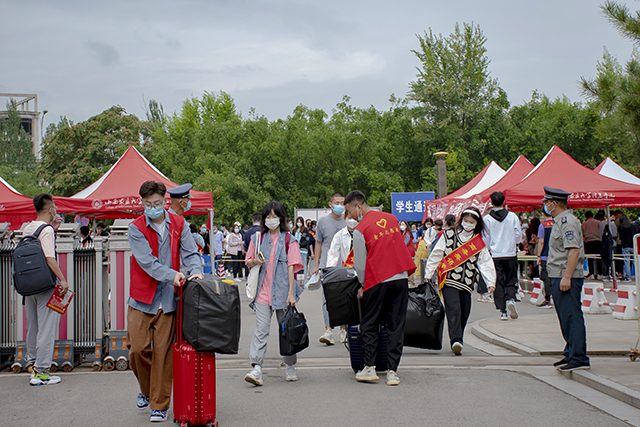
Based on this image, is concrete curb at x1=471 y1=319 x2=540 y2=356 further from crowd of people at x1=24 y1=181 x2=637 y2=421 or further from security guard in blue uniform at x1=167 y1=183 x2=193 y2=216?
security guard in blue uniform at x1=167 y1=183 x2=193 y2=216

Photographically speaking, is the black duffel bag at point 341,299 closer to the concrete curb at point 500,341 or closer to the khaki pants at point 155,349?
the khaki pants at point 155,349

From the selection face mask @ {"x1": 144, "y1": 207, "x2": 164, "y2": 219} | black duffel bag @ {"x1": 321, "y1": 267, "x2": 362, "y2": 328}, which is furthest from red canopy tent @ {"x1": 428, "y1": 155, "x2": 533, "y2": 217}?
face mask @ {"x1": 144, "y1": 207, "x2": 164, "y2": 219}

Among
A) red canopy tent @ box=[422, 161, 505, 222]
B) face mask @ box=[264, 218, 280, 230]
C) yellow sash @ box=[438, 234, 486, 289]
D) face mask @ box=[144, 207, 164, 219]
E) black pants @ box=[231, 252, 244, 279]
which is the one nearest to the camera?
face mask @ box=[144, 207, 164, 219]

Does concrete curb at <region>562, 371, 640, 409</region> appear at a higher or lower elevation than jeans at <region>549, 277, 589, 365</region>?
lower

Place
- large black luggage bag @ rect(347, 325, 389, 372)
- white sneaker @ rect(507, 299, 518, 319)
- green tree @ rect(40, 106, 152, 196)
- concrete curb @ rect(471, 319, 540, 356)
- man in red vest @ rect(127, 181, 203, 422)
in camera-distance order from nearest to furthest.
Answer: man in red vest @ rect(127, 181, 203, 422)
large black luggage bag @ rect(347, 325, 389, 372)
concrete curb @ rect(471, 319, 540, 356)
white sneaker @ rect(507, 299, 518, 319)
green tree @ rect(40, 106, 152, 196)

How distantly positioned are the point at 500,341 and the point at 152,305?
211 inches

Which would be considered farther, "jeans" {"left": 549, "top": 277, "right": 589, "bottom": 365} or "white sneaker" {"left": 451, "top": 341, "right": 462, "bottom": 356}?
"white sneaker" {"left": 451, "top": 341, "right": 462, "bottom": 356}

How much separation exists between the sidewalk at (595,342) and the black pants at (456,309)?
0.82 metres

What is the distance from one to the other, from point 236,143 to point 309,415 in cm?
3831

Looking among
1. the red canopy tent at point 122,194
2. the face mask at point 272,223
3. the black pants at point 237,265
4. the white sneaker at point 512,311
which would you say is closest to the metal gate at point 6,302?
the face mask at point 272,223

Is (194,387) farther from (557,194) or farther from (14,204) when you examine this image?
(14,204)

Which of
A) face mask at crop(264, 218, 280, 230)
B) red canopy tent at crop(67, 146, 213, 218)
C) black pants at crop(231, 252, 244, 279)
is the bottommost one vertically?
black pants at crop(231, 252, 244, 279)

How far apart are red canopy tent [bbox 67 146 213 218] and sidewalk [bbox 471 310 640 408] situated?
7.51 meters

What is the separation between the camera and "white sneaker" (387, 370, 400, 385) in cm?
613
